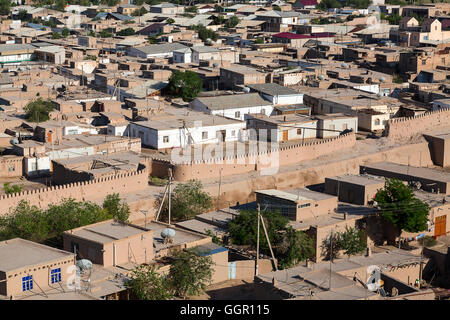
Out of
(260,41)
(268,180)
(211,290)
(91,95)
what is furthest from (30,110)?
(260,41)

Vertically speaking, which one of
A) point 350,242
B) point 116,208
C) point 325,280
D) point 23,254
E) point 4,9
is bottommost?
point 350,242

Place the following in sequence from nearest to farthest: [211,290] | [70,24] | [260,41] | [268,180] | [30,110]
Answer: [211,290] → [268,180] → [30,110] → [260,41] → [70,24]

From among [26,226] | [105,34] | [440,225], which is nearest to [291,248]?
[440,225]

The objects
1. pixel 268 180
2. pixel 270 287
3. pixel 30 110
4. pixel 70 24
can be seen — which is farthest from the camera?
pixel 70 24

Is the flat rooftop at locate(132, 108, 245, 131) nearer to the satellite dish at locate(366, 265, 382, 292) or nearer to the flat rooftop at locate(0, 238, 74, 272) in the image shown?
the flat rooftop at locate(0, 238, 74, 272)

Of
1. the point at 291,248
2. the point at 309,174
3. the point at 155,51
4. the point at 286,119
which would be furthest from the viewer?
the point at 155,51

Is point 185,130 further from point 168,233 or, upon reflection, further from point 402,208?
point 168,233

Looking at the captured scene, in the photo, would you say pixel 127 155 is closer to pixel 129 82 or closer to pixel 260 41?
pixel 129 82
